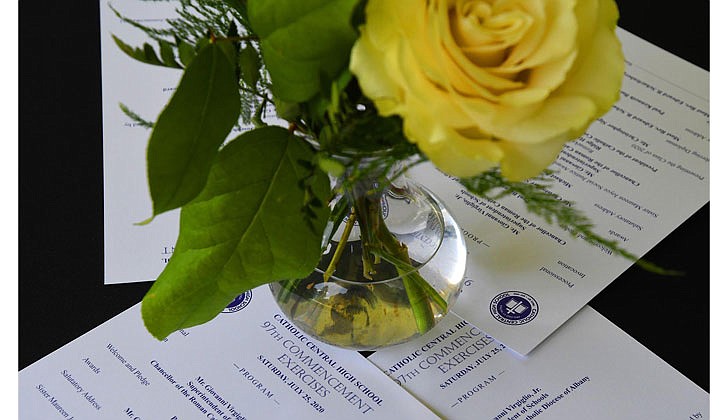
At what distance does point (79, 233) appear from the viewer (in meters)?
0.72

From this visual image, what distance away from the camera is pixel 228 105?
1.45ft

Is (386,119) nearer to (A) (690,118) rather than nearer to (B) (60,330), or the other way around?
(B) (60,330)

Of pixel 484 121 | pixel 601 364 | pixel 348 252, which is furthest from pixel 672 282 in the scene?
pixel 484 121

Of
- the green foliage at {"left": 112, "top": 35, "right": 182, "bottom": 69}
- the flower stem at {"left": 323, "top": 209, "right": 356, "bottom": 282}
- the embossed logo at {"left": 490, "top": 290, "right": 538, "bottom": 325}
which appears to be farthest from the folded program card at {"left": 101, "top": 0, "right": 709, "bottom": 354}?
the green foliage at {"left": 112, "top": 35, "right": 182, "bottom": 69}

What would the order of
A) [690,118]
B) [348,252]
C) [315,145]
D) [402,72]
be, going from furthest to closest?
[690,118], [348,252], [315,145], [402,72]

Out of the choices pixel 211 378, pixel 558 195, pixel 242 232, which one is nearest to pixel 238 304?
pixel 211 378

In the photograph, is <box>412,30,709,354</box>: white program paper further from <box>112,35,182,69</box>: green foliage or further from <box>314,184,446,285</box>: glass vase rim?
<box>112,35,182,69</box>: green foliage

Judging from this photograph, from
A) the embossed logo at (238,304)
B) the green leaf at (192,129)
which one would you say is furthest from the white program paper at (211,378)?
the green leaf at (192,129)

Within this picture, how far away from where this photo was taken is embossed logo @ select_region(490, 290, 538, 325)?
0.66 metres

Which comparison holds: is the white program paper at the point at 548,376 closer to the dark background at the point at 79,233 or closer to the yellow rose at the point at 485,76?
the dark background at the point at 79,233

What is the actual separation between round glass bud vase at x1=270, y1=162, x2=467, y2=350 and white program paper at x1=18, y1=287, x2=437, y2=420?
0.08ft

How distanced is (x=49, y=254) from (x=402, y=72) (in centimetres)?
44

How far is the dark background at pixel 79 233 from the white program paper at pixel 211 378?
0.03m

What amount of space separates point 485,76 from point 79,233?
1.47 feet
